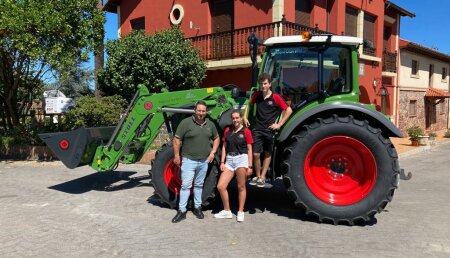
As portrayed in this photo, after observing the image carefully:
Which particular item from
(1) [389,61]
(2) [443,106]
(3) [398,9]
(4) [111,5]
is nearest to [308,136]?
(4) [111,5]

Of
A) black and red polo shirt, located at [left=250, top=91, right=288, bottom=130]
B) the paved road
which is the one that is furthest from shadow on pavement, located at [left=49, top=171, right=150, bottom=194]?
black and red polo shirt, located at [left=250, top=91, right=288, bottom=130]

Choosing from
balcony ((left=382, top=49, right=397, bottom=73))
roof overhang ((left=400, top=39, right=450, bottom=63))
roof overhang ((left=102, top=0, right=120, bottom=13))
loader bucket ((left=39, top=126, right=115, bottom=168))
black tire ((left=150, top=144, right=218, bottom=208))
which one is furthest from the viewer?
roof overhang ((left=400, top=39, right=450, bottom=63))

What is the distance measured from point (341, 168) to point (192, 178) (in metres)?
1.95

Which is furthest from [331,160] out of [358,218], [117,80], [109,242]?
[117,80]

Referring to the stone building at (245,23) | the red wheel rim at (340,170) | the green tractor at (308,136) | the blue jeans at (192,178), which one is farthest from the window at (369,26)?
the blue jeans at (192,178)

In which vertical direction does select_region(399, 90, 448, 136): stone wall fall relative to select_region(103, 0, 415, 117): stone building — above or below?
below

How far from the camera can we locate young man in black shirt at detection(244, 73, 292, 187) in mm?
5086

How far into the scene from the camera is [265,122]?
512cm

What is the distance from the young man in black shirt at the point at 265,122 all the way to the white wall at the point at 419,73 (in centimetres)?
1719

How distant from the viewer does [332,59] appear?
5.38 m

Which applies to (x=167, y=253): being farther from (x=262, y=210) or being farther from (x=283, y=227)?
(x=262, y=210)

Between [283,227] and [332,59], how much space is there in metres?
2.32

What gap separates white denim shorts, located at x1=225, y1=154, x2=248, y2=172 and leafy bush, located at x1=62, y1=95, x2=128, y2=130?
234 inches

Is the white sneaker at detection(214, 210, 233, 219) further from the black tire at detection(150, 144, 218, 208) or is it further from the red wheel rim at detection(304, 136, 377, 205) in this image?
the red wheel rim at detection(304, 136, 377, 205)
